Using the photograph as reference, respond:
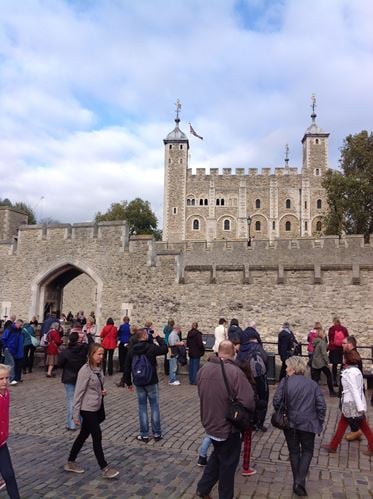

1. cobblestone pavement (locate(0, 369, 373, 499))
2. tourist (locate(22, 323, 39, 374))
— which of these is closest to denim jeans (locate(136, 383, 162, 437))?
cobblestone pavement (locate(0, 369, 373, 499))

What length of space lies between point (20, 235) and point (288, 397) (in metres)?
15.5

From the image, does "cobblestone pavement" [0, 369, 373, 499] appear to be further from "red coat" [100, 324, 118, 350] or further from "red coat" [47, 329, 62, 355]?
"red coat" [100, 324, 118, 350]

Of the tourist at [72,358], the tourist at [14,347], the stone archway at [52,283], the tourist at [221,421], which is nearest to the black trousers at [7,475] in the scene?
the tourist at [221,421]

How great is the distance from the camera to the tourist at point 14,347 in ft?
32.8

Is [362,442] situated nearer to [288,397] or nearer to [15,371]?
[288,397]

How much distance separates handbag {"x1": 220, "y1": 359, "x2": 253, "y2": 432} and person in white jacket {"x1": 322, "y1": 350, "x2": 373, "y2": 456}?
2.20 meters

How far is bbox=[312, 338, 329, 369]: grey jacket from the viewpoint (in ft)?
29.2

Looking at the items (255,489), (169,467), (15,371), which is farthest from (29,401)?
(255,489)

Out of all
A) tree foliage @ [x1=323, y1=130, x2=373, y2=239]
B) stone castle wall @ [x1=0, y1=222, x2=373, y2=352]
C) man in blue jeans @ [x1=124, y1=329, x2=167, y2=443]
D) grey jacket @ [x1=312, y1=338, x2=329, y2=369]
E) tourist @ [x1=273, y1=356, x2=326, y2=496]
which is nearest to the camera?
tourist @ [x1=273, y1=356, x2=326, y2=496]

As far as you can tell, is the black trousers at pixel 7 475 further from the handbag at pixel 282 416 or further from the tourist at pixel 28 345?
the tourist at pixel 28 345

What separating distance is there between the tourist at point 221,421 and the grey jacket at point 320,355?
5.28 metres

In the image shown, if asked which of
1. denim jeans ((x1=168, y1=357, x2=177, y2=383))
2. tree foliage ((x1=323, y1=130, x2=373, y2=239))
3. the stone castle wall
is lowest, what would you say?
denim jeans ((x1=168, y1=357, x2=177, y2=383))

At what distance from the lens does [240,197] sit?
221 ft

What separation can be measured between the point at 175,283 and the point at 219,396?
1153 centimetres
